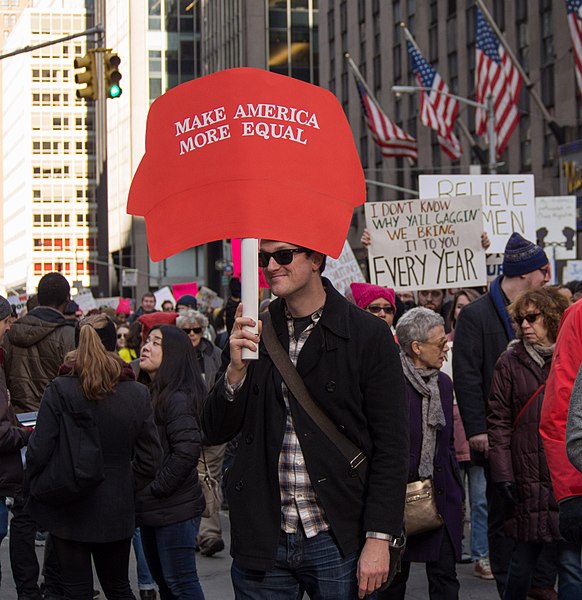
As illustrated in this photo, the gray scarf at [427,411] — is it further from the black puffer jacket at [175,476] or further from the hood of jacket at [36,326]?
the hood of jacket at [36,326]

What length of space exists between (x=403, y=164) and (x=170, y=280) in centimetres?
4203

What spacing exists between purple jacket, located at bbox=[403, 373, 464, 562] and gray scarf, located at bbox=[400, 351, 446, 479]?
0.02 m

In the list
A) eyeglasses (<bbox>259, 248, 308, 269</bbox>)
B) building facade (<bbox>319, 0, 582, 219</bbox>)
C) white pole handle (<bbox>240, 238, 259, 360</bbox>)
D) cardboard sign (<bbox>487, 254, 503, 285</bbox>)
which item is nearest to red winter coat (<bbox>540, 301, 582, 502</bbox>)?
eyeglasses (<bbox>259, 248, 308, 269</bbox>)

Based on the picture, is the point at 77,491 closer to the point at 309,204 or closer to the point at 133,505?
the point at 133,505

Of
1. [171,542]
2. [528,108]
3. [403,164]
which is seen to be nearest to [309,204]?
[171,542]

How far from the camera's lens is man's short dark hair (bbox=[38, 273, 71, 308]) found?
8586mm

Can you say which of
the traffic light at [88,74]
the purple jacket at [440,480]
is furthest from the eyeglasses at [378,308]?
the traffic light at [88,74]

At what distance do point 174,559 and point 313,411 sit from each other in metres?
2.29

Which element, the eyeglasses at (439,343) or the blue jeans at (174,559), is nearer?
the blue jeans at (174,559)

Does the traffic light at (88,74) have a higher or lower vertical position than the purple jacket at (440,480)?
higher

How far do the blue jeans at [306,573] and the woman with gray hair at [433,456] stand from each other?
1.86 metres

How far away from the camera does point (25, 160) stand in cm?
13438

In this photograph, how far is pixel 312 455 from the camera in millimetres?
3947

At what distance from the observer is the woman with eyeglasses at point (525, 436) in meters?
5.92
